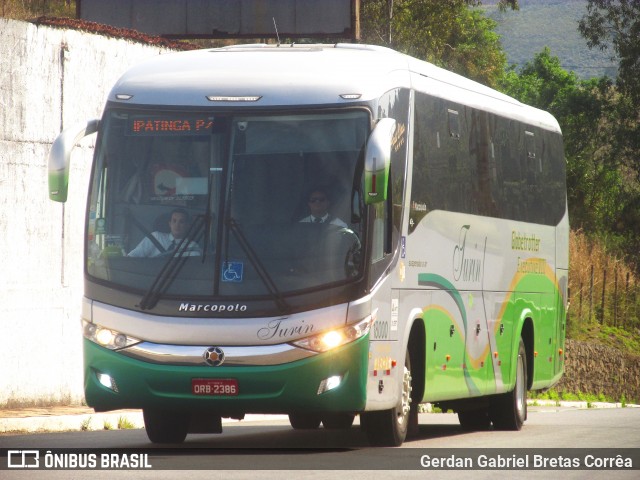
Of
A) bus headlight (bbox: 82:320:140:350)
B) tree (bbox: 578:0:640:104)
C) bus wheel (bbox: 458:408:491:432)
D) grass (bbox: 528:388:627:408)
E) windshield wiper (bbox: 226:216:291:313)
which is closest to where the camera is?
windshield wiper (bbox: 226:216:291:313)

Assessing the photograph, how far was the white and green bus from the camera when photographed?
41.3 ft

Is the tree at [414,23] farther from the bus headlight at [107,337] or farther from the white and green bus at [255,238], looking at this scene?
the bus headlight at [107,337]

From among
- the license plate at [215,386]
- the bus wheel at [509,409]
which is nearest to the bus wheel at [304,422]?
the bus wheel at [509,409]

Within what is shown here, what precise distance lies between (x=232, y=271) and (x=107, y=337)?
1.22 metres

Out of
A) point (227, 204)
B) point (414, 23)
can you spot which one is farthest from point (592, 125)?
point (227, 204)

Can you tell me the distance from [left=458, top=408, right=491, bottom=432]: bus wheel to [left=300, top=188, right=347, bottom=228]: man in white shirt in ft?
22.7

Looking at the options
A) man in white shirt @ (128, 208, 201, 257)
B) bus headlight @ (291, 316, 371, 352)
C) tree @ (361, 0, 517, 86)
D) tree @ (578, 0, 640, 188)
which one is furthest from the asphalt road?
tree @ (578, 0, 640, 188)

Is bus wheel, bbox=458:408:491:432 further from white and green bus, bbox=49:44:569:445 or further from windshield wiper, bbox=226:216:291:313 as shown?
windshield wiper, bbox=226:216:291:313

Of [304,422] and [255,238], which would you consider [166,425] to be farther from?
[304,422]

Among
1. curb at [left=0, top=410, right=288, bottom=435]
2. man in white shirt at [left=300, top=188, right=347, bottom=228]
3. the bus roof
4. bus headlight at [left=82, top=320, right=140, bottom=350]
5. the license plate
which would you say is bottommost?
curb at [left=0, top=410, right=288, bottom=435]

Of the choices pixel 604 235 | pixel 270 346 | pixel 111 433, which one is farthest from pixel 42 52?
pixel 604 235

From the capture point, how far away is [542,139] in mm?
20203

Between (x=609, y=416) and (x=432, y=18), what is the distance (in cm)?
2422

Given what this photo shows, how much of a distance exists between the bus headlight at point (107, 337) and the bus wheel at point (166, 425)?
1543 millimetres
